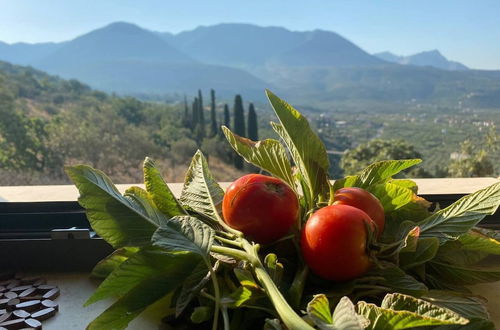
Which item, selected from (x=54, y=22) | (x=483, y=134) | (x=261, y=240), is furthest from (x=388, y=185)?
(x=54, y=22)

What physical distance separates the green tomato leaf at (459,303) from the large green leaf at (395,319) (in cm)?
11

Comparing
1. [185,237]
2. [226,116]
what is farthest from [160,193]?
[226,116]

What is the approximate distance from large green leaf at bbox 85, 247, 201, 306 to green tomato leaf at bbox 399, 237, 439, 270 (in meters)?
0.20

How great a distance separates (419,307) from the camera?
307 mm

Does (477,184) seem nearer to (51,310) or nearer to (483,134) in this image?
(51,310)

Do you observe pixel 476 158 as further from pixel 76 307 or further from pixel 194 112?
pixel 194 112

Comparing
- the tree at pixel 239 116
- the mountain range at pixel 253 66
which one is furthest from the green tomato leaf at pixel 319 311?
the tree at pixel 239 116

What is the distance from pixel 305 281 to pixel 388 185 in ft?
0.56

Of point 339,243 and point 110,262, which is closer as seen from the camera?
point 339,243

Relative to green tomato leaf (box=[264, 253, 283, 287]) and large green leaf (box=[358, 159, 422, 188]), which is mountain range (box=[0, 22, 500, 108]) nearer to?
large green leaf (box=[358, 159, 422, 188])

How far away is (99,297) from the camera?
0.45 metres

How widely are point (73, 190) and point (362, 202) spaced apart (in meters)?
0.57

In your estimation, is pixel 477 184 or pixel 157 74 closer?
pixel 477 184

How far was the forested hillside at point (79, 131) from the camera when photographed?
352 cm
